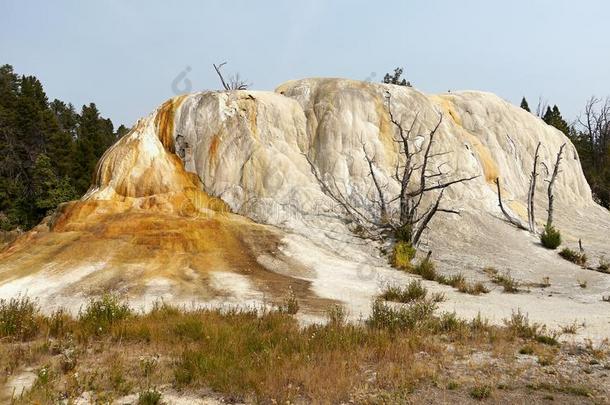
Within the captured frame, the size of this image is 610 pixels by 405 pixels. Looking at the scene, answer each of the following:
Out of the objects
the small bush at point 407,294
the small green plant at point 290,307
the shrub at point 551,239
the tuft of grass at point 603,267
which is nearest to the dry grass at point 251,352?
the small green plant at point 290,307

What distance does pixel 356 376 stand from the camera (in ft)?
22.0

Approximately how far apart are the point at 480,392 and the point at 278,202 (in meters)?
14.0

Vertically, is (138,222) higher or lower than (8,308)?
higher

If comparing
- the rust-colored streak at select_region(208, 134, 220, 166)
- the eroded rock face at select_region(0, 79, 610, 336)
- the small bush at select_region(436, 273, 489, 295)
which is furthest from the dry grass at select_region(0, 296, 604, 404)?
the rust-colored streak at select_region(208, 134, 220, 166)

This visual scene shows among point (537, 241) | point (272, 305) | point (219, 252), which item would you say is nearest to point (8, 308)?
point (272, 305)

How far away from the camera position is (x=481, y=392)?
20.4 ft

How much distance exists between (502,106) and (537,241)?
1273 centimetres

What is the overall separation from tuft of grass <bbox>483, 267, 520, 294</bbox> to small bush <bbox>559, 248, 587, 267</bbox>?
12.2ft

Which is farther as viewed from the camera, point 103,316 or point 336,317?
point 336,317

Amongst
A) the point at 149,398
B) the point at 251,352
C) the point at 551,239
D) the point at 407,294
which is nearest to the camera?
the point at 149,398

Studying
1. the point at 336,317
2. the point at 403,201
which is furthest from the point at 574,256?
the point at 336,317

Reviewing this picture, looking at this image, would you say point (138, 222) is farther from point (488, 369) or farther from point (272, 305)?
point (488, 369)

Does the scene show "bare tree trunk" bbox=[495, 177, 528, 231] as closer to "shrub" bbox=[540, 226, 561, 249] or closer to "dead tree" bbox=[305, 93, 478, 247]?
"shrub" bbox=[540, 226, 561, 249]

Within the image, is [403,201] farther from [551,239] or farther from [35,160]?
[35,160]
